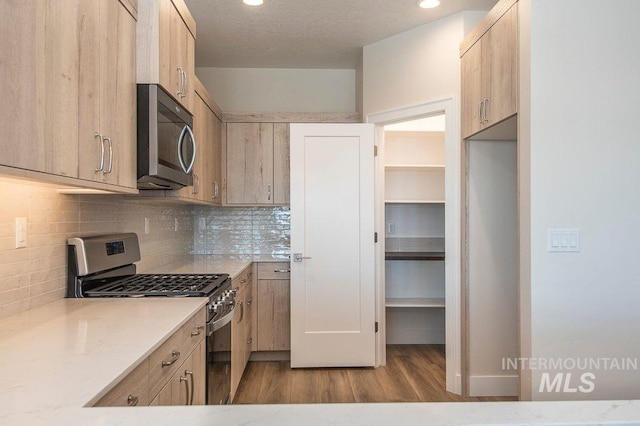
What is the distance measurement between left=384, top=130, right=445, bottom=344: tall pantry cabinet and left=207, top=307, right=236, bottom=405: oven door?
2.10 meters

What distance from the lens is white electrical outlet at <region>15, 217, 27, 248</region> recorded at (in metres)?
1.62

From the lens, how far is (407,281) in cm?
420

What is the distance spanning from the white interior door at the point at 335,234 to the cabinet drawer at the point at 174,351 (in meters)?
1.60

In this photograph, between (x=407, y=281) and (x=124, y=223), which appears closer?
(x=124, y=223)

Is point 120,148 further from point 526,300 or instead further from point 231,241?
point 231,241

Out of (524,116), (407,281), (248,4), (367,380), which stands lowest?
(367,380)

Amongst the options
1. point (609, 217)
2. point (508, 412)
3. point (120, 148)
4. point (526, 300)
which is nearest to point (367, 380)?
point (526, 300)

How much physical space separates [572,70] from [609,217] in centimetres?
69

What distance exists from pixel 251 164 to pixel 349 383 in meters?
2.04

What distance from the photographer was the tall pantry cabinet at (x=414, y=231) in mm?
4199

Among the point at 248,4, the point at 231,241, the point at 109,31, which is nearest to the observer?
the point at 109,31

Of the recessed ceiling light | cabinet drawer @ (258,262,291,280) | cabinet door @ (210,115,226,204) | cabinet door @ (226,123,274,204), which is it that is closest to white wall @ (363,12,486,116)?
the recessed ceiling light

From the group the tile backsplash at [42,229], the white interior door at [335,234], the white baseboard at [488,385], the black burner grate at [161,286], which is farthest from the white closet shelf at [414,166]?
the tile backsplash at [42,229]

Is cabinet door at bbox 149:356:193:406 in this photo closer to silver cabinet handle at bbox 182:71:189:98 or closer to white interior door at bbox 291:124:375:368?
silver cabinet handle at bbox 182:71:189:98
